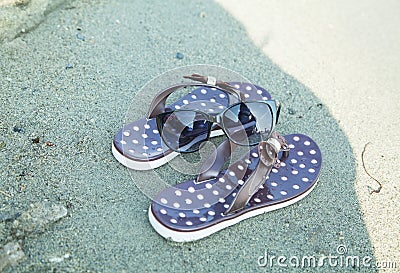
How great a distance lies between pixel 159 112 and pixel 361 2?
129 cm

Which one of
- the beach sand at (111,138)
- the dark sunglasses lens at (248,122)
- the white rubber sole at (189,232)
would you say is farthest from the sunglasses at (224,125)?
the white rubber sole at (189,232)

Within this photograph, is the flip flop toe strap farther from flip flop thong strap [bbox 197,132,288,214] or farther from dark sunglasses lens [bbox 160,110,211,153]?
dark sunglasses lens [bbox 160,110,211,153]

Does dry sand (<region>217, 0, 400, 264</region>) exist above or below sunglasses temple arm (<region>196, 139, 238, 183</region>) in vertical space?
above

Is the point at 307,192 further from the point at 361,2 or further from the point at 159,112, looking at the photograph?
the point at 361,2

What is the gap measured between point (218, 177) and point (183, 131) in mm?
190

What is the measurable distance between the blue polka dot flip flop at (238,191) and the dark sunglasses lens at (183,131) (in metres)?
0.09

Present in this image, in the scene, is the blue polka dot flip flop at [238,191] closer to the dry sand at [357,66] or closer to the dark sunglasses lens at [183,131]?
the dark sunglasses lens at [183,131]

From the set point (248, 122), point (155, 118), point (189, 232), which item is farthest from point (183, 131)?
point (189, 232)

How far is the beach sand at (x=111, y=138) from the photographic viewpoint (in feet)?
4.45

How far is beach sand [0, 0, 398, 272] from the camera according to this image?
136 cm

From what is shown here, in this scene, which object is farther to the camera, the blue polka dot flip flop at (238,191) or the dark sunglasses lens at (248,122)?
the dark sunglasses lens at (248,122)

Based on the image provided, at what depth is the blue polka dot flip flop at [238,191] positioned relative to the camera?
54.6 inches

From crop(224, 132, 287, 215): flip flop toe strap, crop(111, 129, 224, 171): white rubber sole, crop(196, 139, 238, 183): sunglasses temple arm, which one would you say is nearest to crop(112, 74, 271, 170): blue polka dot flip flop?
crop(111, 129, 224, 171): white rubber sole

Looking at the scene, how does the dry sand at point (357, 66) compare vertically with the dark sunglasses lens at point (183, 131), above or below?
above
